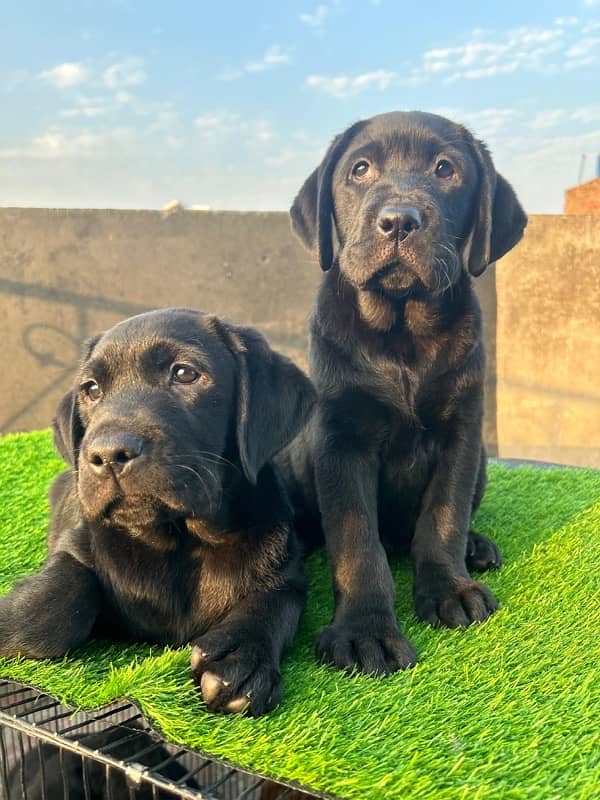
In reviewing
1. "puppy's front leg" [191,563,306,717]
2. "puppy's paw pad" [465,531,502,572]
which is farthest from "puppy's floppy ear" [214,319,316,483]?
"puppy's paw pad" [465,531,502,572]

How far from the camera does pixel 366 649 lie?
202cm

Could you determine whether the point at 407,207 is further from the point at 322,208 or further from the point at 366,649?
the point at 366,649

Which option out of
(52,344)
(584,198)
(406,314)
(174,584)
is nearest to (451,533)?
(406,314)

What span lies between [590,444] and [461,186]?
17.7 ft

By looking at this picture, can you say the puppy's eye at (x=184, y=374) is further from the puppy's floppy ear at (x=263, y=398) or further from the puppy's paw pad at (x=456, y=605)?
the puppy's paw pad at (x=456, y=605)

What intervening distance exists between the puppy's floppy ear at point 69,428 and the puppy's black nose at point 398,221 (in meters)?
1.14

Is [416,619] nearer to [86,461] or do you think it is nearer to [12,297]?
[86,461]

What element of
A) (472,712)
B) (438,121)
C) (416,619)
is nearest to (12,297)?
(438,121)

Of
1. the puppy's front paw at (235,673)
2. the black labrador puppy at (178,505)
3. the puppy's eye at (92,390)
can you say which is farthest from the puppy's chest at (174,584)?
the puppy's eye at (92,390)

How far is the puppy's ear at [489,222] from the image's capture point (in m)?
2.71

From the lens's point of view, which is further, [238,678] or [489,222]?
[489,222]

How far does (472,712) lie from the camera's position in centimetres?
174

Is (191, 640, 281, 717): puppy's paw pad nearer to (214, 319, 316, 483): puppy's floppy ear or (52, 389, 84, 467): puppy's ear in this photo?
(214, 319, 316, 483): puppy's floppy ear

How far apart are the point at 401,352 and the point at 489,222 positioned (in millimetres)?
642
